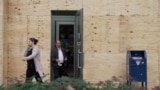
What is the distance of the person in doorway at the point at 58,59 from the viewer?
1518 cm

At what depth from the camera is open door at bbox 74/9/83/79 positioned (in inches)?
595

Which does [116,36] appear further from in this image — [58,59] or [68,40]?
[58,59]

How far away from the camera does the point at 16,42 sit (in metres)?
15.4

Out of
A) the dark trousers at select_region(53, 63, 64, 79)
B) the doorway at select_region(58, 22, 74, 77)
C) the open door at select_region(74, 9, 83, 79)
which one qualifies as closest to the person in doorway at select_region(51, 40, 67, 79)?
the dark trousers at select_region(53, 63, 64, 79)

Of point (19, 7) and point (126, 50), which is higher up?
point (19, 7)

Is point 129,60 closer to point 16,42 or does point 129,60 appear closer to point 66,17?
point 66,17

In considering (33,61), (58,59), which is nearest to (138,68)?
(58,59)

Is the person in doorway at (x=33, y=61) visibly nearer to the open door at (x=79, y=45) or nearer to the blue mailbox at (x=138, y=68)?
the open door at (x=79, y=45)

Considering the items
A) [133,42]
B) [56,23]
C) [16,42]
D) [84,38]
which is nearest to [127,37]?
[133,42]

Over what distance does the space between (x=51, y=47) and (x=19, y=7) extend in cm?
178

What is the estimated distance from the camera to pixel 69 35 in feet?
53.1

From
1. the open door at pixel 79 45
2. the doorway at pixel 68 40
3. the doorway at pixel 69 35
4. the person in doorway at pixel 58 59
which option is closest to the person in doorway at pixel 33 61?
the person in doorway at pixel 58 59

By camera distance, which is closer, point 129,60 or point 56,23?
point 129,60

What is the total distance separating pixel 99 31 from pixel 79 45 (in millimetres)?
845
